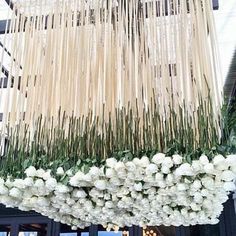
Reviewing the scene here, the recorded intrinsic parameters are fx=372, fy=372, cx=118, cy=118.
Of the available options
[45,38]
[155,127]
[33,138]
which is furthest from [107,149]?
[45,38]

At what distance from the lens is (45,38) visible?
83.8 inches

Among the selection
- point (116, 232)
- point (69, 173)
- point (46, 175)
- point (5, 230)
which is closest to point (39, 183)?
point (46, 175)

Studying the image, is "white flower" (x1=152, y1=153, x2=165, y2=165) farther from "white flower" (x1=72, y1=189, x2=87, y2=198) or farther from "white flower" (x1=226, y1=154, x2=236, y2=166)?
"white flower" (x1=72, y1=189, x2=87, y2=198)

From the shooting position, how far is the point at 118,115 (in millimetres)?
1821

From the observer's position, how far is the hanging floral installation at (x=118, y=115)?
1.73 meters

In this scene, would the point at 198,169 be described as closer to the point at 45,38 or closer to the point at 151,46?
the point at 151,46

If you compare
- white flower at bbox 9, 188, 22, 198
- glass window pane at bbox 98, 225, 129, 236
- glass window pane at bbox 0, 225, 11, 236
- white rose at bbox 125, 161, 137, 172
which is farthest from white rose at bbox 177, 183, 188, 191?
glass window pane at bbox 0, 225, 11, 236

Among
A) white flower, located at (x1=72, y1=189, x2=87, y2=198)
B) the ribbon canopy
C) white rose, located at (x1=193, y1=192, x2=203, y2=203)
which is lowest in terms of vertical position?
white rose, located at (x1=193, y1=192, x2=203, y2=203)

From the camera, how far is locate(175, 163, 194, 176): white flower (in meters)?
1.65

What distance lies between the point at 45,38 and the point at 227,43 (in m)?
2.10

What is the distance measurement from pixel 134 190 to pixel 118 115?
1.26ft

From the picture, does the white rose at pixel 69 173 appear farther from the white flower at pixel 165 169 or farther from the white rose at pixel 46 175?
the white flower at pixel 165 169

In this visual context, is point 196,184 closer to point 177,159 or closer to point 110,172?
point 177,159

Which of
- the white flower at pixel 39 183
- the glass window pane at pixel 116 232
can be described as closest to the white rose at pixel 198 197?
the white flower at pixel 39 183
